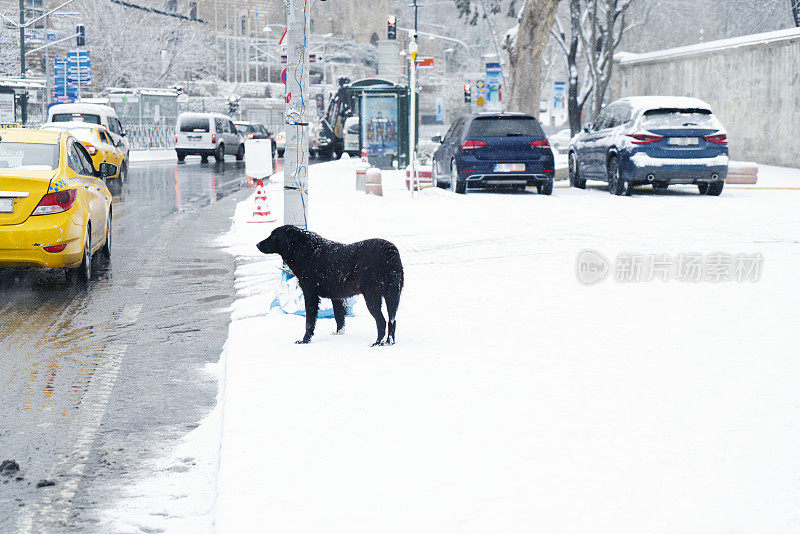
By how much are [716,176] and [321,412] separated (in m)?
Answer: 15.3

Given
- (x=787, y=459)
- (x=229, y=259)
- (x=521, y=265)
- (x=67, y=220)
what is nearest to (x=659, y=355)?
(x=787, y=459)

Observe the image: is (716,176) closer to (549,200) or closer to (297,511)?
(549,200)

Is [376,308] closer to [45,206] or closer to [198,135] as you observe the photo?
[45,206]

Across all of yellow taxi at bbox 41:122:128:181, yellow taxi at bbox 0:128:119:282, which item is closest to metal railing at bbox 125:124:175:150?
yellow taxi at bbox 41:122:128:181

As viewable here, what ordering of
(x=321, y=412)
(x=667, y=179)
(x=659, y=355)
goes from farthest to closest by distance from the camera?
(x=667, y=179), (x=659, y=355), (x=321, y=412)

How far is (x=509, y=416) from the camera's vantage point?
536cm

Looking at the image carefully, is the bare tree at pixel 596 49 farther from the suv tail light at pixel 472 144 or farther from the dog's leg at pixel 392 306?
the dog's leg at pixel 392 306

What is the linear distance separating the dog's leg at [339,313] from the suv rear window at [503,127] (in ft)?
41.7

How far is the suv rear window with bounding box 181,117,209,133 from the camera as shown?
40469 mm

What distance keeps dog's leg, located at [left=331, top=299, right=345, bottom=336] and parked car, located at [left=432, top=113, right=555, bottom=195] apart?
1251cm

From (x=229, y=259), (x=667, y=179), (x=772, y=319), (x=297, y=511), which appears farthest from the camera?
(x=667, y=179)

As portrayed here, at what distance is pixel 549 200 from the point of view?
19.5 metres

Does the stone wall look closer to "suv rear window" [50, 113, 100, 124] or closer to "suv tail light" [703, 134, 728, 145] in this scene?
"suv tail light" [703, 134, 728, 145]

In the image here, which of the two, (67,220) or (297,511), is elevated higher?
(67,220)
